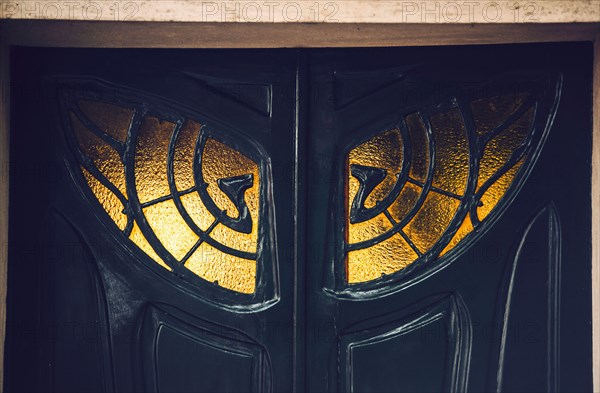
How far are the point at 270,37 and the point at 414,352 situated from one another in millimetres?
1348

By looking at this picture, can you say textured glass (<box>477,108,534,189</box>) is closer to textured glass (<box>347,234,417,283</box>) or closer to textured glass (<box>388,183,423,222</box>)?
textured glass (<box>388,183,423,222</box>)

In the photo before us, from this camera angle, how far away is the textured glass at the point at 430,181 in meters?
2.97

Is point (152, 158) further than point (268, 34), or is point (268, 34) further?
point (152, 158)

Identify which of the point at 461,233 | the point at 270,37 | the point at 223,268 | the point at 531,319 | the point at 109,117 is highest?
the point at 270,37

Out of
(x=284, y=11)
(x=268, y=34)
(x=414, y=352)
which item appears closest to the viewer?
(x=284, y=11)

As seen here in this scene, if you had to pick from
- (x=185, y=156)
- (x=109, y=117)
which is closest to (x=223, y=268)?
(x=185, y=156)

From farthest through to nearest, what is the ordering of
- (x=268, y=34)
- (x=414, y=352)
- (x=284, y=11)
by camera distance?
(x=414, y=352), (x=268, y=34), (x=284, y=11)

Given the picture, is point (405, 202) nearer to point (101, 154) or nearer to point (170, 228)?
point (170, 228)

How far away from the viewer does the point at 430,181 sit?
117 inches

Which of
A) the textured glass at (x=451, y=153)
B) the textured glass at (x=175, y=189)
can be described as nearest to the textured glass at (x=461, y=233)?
the textured glass at (x=451, y=153)

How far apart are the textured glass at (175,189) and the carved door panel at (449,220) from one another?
0.28m

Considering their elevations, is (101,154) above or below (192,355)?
above

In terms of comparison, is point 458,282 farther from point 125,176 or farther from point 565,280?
point 125,176

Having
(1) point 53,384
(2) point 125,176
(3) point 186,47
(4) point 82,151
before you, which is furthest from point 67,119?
(1) point 53,384
